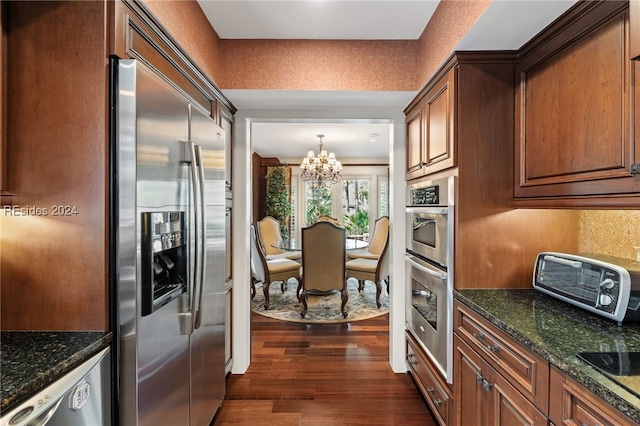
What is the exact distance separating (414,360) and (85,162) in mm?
2388

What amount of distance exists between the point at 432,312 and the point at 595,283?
3.03ft

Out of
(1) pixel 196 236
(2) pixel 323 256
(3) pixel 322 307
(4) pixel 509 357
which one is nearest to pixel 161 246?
(1) pixel 196 236

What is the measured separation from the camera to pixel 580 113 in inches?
53.8

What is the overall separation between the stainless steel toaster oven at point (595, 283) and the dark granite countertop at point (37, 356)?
183cm

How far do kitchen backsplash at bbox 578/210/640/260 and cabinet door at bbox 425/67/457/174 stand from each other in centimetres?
78

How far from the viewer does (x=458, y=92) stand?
5.84ft

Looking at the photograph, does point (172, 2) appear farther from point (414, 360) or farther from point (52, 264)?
point (414, 360)

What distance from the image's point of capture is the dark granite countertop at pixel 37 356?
32.4 inches

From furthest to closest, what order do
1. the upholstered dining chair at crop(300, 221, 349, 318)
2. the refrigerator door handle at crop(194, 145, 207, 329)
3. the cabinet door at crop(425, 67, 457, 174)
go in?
1. the upholstered dining chair at crop(300, 221, 349, 318)
2. the cabinet door at crop(425, 67, 457, 174)
3. the refrigerator door handle at crop(194, 145, 207, 329)

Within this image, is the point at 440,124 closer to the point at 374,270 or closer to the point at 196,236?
the point at 196,236

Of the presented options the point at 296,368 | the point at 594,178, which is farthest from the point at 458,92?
the point at 296,368

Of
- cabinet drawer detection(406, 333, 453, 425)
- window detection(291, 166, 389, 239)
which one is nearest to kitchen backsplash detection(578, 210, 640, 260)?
cabinet drawer detection(406, 333, 453, 425)

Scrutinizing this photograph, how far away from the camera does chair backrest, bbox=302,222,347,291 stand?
386cm

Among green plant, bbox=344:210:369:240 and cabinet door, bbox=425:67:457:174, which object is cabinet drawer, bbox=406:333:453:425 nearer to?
cabinet door, bbox=425:67:457:174
